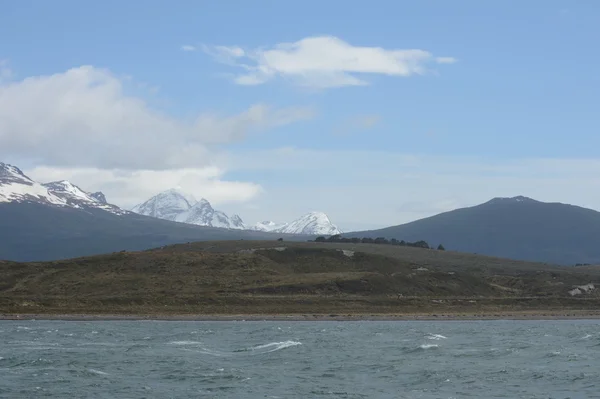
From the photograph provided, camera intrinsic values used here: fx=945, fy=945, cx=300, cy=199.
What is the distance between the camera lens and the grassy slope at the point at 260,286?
13775 cm

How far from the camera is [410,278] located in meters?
164

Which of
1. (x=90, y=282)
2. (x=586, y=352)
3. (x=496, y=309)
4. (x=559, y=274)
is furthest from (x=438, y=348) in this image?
(x=559, y=274)

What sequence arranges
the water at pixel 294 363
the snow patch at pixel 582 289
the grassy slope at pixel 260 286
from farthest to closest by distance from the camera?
the snow patch at pixel 582 289
the grassy slope at pixel 260 286
the water at pixel 294 363

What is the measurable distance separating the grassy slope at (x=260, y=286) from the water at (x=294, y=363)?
36154mm

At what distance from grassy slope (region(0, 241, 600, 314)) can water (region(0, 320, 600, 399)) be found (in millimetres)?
36154

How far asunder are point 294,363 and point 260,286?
3482 inches

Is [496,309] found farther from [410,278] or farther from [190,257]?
[190,257]

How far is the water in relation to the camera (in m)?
49.8

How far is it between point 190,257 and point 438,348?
103 metres

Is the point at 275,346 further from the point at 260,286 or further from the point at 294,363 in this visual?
the point at 260,286

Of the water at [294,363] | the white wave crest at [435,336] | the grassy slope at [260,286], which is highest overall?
the grassy slope at [260,286]

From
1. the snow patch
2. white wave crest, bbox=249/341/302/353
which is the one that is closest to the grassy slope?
the snow patch

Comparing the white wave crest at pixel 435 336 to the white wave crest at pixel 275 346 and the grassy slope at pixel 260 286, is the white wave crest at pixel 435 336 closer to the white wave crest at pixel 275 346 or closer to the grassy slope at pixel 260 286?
the white wave crest at pixel 275 346

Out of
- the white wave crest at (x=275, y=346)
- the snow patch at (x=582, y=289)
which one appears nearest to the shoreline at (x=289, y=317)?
the snow patch at (x=582, y=289)
